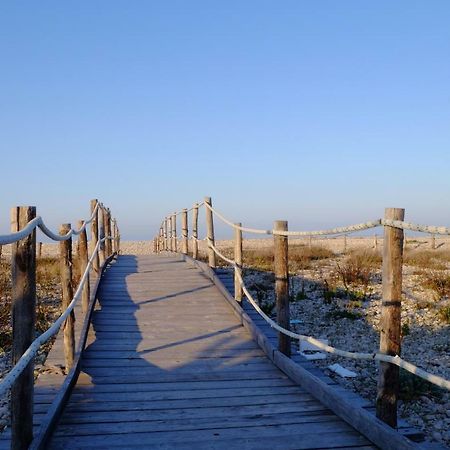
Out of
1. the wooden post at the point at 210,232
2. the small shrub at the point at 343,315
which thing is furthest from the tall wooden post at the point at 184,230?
the small shrub at the point at 343,315

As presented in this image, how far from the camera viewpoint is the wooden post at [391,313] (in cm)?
346

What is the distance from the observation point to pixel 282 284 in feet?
18.5

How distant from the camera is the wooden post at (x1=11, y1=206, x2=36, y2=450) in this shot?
3.14 meters

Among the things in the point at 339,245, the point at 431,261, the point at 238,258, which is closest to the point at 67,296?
the point at 238,258

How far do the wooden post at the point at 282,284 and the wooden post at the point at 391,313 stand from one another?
206 centimetres

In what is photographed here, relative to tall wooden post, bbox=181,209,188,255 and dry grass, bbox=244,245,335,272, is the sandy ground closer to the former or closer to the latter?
dry grass, bbox=244,245,335,272

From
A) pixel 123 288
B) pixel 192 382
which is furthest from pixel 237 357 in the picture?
pixel 123 288

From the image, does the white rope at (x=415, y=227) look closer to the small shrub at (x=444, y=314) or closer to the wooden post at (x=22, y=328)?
the wooden post at (x=22, y=328)

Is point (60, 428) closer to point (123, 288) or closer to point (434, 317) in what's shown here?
point (123, 288)

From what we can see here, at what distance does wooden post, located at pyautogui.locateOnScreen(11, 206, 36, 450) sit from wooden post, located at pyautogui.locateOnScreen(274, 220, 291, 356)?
2.83m

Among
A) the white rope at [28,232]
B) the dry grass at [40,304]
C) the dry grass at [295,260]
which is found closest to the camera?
the white rope at [28,232]

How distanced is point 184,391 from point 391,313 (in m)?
2.05

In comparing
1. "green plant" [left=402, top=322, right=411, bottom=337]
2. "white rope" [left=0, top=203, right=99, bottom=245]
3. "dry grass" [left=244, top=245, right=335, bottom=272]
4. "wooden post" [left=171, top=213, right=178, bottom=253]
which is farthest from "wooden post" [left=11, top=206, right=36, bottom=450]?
"dry grass" [left=244, top=245, right=335, bottom=272]

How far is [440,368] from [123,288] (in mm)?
4983
